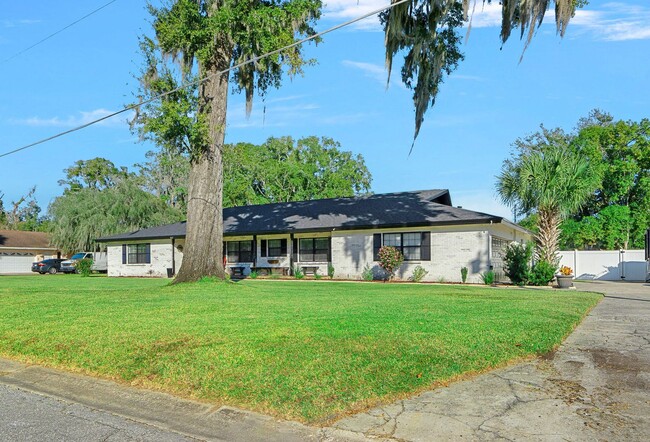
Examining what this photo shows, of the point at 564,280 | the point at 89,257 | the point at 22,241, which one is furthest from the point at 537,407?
the point at 22,241

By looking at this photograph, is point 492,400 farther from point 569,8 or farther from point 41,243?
point 41,243

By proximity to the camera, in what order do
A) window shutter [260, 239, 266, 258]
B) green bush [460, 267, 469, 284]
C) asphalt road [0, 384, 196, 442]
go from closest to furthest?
asphalt road [0, 384, 196, 442], green bush [460, 267, 469, 284], window shutter [260, 239, 266, 258]

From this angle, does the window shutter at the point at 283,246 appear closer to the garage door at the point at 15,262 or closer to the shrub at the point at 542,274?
the shrub at the point at 542,274

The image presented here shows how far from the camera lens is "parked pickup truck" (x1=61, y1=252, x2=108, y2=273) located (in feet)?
128

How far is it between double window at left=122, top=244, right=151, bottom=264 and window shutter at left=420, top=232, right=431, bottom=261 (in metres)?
18.0

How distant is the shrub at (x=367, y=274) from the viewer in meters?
23.8

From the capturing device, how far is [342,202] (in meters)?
30.8

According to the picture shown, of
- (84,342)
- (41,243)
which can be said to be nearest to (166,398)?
(84,342)

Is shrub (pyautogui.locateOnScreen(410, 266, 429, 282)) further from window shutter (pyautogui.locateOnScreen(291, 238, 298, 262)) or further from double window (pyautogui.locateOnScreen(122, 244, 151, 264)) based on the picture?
double window (pyautogui.locateOnScreen(122, 244, 151, 264))

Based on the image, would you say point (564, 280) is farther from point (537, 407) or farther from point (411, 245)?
point (537, 407)

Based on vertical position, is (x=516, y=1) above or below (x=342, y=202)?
above

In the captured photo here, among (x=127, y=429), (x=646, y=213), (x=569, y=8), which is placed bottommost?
(x=127, y=429)

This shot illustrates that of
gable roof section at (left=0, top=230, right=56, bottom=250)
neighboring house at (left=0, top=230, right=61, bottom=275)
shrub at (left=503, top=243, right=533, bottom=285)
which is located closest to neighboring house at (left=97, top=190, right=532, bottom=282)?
shrub at (left=503, top=243, right=533, bottom=285)

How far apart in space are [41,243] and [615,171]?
51467 millimetres
